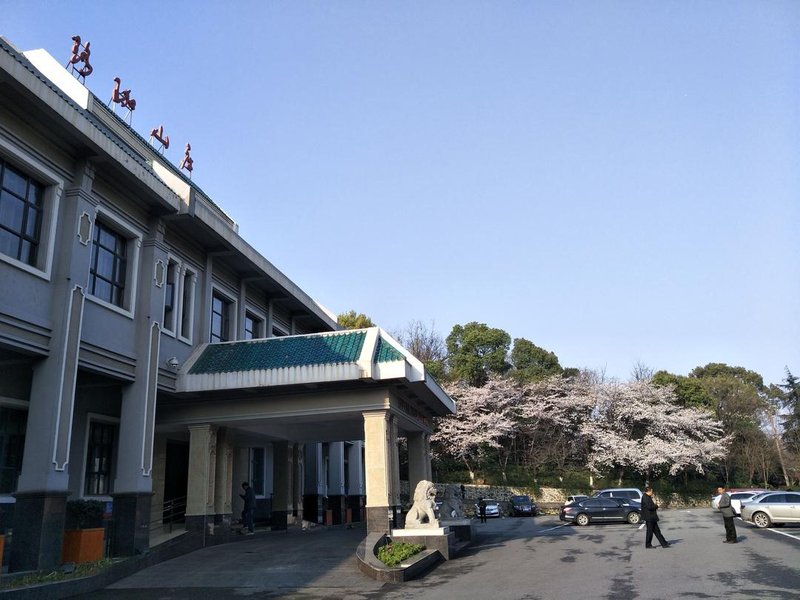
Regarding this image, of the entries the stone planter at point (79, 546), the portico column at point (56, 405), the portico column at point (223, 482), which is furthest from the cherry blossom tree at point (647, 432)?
the portico column at point (56, 405)

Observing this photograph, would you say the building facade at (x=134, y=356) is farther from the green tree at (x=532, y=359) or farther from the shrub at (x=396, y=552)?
the green tree at (x=532, y=359)

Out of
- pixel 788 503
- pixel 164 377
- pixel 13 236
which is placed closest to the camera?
pixel 13 236

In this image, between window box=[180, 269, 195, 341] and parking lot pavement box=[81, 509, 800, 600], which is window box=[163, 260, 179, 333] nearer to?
window box=[180, 269, 195, 341]

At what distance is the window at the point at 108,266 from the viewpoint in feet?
48.5

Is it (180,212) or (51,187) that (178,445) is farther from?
(51,187)

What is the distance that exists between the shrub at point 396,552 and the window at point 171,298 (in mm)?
7975

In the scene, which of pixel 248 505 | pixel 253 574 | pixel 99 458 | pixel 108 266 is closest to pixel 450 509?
pixel 248 505

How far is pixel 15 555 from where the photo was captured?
11500mm

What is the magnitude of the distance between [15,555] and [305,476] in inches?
679

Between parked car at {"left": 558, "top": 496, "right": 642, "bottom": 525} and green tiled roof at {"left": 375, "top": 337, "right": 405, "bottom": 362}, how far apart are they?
16.2m

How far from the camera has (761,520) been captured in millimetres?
24234

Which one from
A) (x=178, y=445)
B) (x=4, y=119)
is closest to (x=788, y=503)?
(x=178, y=445)

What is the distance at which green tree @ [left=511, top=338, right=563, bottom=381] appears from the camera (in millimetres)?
51812

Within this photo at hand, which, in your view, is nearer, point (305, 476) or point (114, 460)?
point (114, 460)
